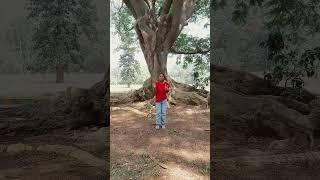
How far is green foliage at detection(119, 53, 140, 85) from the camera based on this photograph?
2742cm

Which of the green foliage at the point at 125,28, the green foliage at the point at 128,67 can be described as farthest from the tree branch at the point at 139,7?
the green foliage at the point at 128,67

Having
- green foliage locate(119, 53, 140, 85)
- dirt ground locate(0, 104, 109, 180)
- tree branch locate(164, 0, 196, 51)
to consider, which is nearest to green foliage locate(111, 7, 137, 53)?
green foliage locate(119, 53, 140, 85)

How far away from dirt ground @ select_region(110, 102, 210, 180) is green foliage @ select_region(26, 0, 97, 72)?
202cm

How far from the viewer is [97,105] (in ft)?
22.5

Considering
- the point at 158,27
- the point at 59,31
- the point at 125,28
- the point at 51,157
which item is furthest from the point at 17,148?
the point at 125,28

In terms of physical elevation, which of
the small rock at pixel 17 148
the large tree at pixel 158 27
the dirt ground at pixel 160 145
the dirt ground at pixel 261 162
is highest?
the large tree at pixel 158 27

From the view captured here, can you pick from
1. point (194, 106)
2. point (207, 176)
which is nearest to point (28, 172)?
point (207, 176)

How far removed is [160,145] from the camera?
7.69 metres

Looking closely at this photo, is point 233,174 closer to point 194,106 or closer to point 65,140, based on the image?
point 65,140

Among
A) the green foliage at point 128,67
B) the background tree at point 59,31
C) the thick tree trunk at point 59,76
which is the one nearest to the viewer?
the thick tree trunk at point 59,76

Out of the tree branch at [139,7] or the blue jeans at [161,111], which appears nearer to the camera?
the blue jeans at [161,111]

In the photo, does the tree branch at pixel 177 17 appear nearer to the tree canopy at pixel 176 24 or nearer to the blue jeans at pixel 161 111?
the tree canopy at pixel 176 24

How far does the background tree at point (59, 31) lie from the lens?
5500mm

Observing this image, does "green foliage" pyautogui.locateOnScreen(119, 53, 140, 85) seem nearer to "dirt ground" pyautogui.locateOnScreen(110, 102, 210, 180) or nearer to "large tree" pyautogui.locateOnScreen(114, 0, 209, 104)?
"large tree" pyautogui.locateOnScreen(114, 0, 209, 104)
